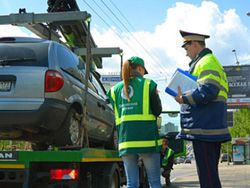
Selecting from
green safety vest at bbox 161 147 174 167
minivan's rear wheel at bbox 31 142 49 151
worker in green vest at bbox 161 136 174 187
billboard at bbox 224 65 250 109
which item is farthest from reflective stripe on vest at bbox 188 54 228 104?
billboard at bbox 224 65 250 109

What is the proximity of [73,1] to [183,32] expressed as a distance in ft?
26.0

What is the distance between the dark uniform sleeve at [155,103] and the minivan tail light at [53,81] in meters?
1.46

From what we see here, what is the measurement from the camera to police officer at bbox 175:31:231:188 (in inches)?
188

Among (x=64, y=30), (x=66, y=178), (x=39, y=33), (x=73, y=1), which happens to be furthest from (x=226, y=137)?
(x=73, y=1)

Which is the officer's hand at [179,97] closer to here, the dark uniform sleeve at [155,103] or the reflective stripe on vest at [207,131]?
the reflective stripe on vest at [207,131]

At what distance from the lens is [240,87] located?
39031 millimetres

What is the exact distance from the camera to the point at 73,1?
12742 mm

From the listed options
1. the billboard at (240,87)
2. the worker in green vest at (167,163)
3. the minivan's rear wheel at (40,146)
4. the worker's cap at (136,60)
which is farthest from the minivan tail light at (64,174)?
the billboard at (240,87)

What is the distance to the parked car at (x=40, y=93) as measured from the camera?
A: 6426mm

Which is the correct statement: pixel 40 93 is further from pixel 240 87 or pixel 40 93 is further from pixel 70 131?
pixel 240 87

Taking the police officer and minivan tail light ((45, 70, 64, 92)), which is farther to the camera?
minivan tail light ((45, 70, 64, 92))

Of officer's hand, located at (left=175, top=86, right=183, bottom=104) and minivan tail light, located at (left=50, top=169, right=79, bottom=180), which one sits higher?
officer's hand, located at (left=175, top=86, right=183, bottom=104)

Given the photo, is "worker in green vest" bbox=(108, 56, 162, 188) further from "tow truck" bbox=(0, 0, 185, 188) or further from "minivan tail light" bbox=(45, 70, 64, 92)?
"minivan tail light" bbox=(45, 70, 64, 92)

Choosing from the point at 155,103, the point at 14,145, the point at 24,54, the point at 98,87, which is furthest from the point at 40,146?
the point at 155,103
